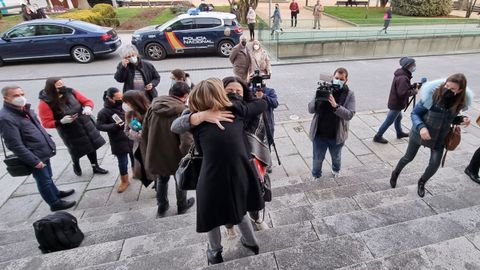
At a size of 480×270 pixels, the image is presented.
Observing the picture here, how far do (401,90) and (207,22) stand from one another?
8323 mm

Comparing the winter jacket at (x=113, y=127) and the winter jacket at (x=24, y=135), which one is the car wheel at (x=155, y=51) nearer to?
the winter jacket at (x=113, y=127)

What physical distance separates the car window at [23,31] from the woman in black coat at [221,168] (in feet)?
38.0

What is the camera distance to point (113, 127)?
3.84 m

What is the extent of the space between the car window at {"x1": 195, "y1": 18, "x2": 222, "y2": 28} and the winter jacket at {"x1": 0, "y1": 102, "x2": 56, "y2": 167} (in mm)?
8669

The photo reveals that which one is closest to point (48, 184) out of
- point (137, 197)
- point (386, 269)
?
point (137, 197)

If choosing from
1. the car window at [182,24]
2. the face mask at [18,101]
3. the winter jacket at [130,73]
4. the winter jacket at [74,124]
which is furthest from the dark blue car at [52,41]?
the face mask at [18,101]

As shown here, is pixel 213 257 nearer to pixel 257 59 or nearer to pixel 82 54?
pixel 257 59

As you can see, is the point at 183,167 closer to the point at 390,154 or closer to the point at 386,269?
the point at 386,269

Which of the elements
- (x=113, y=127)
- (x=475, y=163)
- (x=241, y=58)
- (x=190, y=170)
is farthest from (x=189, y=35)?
(x=475, y=163)

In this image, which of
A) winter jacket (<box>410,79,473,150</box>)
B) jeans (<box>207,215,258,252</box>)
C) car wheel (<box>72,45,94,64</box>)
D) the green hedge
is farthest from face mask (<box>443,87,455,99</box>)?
the green hedge

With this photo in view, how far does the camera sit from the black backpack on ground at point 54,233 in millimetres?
2777

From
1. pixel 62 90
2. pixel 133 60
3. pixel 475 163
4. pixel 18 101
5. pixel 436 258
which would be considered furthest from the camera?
pixel 133 60

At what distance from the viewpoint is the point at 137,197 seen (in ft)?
13.7

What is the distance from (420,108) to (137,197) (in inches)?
155
